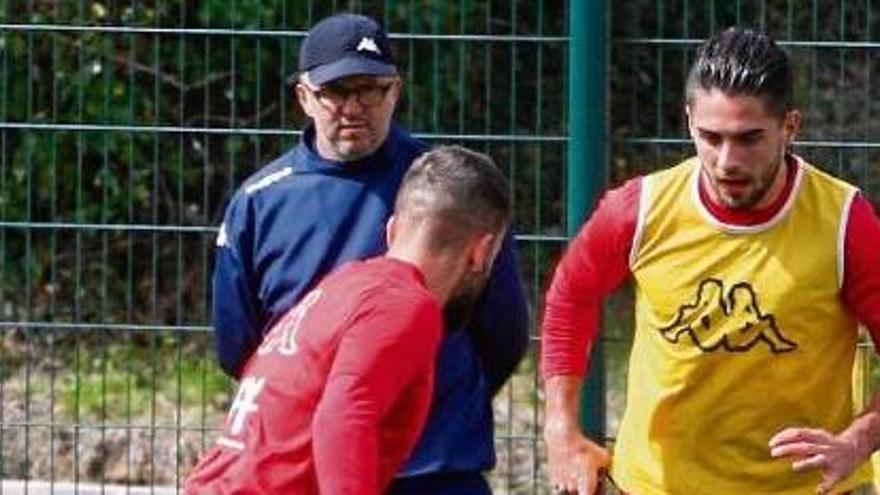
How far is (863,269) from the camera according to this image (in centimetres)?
571

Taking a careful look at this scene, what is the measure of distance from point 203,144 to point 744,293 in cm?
304

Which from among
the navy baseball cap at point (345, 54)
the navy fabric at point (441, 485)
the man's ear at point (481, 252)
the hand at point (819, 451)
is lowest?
the navy fabric at point (441, 485)

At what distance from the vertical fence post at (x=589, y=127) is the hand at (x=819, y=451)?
1981 millimetres

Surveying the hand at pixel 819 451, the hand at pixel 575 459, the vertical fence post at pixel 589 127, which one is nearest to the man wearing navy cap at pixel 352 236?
the hand at pixel 575 459

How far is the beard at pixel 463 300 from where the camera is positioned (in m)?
5.30

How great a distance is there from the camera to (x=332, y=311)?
5.11 m

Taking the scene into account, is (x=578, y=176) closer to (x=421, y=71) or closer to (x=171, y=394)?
(x=421, y=71)

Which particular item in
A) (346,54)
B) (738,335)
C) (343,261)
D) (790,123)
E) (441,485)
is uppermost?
(346,54)

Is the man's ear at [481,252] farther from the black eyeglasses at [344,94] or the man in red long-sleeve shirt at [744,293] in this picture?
the black eyeglasses at [344,94]

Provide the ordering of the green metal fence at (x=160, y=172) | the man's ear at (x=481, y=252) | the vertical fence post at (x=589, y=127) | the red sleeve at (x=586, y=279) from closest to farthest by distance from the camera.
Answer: the man's ear at (x=481, y=252)
the red sleeve at (x=586, y=279)
the vertical fence post at (x=589, y=127)
the green metal fence at (x=160, y=172)

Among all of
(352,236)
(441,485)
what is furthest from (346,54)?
(441,485)

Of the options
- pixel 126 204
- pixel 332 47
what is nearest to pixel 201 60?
pixel 126 204

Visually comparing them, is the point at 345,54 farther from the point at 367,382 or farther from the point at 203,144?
the point at 203,144

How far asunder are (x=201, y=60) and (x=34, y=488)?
4.88ft
